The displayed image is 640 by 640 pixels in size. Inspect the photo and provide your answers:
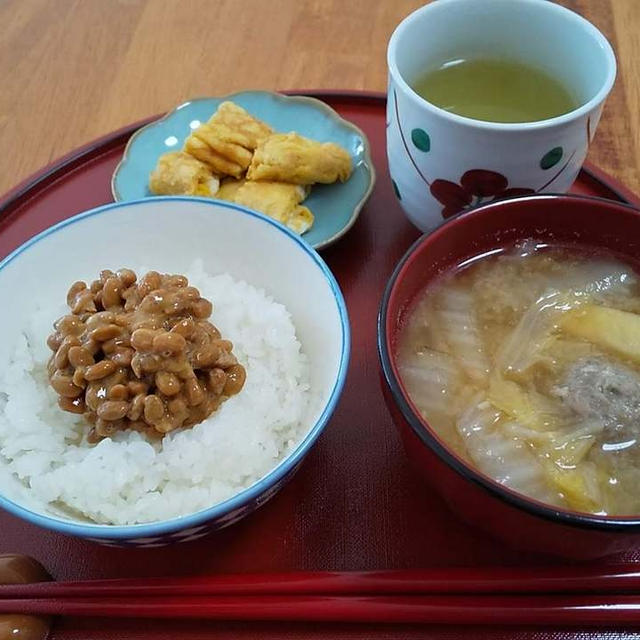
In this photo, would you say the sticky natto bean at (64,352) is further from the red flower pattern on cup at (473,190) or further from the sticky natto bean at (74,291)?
the red flower pattern on cup at (473,190)

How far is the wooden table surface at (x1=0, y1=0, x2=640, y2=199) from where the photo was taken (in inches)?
92.3

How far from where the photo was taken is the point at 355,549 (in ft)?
4.55

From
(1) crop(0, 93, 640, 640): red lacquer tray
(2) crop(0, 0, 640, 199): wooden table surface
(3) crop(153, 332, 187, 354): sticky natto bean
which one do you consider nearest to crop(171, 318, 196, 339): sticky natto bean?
(3) crop(153, 332, 187, 354): sticky natto bean

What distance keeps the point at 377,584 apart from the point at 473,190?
0.93 metres

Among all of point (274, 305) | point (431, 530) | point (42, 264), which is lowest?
point (431, 530)

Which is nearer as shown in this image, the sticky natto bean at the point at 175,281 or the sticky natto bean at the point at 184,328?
the sticky natto bean at the point at 184,328

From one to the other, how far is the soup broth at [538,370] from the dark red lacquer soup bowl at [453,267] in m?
0.04

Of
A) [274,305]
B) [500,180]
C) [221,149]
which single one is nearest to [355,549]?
[274,305]

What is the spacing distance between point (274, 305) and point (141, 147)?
2.59 feet

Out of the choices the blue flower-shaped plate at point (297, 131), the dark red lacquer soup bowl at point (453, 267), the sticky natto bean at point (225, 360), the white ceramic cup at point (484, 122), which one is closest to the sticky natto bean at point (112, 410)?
the sticky natto bean at point (225, 360)

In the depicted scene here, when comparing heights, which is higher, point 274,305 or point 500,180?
point 500,180

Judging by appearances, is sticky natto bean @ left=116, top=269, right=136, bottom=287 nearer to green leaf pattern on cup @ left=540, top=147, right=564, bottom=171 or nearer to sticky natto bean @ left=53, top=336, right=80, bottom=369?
sticky natto bean @ left=53, top=336, right=80, bottom=369

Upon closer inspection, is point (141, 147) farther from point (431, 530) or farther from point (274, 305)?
point (431, 530)

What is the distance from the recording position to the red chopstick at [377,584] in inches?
47.9
